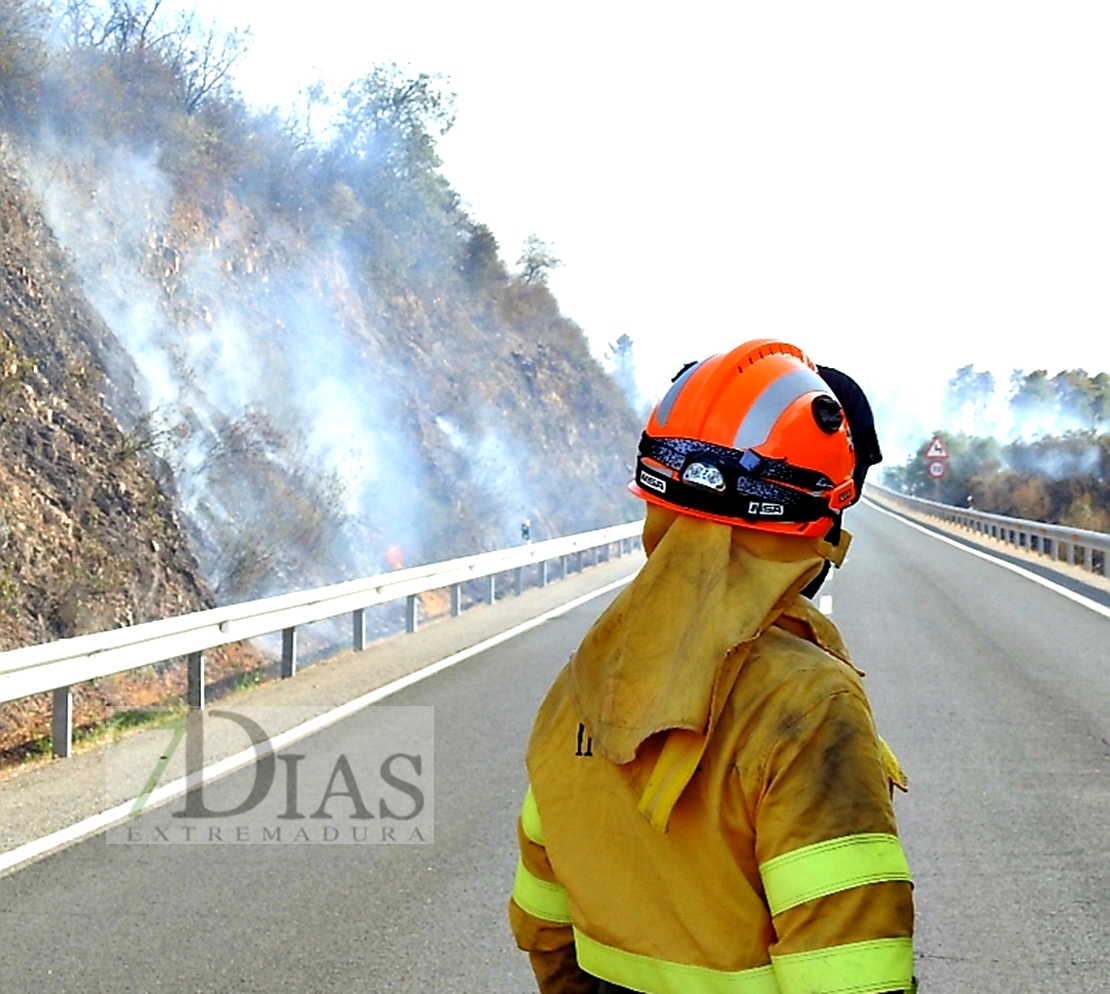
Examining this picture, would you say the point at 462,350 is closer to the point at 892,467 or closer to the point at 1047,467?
the point at 1047,467

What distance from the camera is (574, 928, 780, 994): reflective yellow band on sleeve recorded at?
1.90m

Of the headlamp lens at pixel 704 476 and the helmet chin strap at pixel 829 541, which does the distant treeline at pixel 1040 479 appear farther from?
the headlamp lens at pixel 704 476

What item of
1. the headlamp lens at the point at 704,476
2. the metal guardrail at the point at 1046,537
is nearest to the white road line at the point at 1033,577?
the metal guardrail at the point at 1046,537

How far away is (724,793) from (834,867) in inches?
6.9

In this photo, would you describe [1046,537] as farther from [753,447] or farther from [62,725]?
[753,447]

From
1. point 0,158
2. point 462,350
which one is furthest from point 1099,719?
point 462,350

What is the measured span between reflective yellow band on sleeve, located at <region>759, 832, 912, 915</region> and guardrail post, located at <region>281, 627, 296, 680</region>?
11485 millimetres

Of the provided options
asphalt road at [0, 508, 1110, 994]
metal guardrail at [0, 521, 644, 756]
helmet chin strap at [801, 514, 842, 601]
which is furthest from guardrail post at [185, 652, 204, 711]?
helmet chin strap at [801, 514, 842, 601]

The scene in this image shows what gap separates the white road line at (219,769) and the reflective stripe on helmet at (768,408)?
5250 millimetres

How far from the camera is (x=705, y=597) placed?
1.98 meters

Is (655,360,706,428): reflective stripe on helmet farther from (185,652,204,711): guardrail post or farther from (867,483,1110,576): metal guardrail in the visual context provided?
(867,483,1110,576): metal guardrail

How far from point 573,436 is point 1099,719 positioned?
3443 centimetres

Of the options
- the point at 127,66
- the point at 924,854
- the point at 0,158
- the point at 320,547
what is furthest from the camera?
the point at 127,66

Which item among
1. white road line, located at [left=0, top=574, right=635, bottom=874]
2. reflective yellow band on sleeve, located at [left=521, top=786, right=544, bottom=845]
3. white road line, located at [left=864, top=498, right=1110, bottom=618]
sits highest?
reflective yellow band on sleeve, located at [left=521, top=786, right=544, bottom=845]
